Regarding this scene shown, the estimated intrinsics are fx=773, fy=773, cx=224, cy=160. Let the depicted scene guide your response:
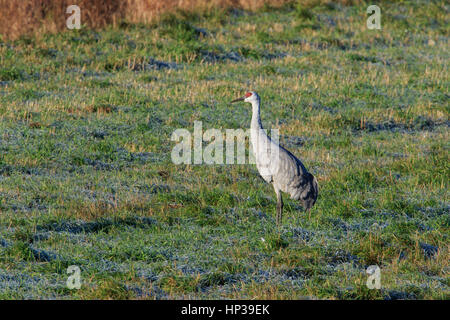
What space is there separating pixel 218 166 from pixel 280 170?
8.79ft

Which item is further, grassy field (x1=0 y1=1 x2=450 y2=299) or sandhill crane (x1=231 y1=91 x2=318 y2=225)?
sandhill crane (x1=231 y1=91 x2=318 y2=225)

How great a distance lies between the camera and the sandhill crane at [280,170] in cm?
1037

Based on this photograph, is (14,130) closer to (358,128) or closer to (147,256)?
(147,256)

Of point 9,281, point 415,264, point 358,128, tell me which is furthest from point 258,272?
point 358,128

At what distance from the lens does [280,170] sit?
10391 millimetres

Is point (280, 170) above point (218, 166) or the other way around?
above

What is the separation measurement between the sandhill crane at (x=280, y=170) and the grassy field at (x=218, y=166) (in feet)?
1.35

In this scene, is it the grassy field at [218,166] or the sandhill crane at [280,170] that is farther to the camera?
the sandhill crane at [280,170]

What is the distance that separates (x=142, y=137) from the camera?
14023 mm

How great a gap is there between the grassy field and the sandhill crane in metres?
0.41

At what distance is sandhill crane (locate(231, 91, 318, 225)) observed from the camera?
10367 mm

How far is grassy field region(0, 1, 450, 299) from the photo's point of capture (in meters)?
8.73

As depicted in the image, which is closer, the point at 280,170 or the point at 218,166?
the point at 280,170
